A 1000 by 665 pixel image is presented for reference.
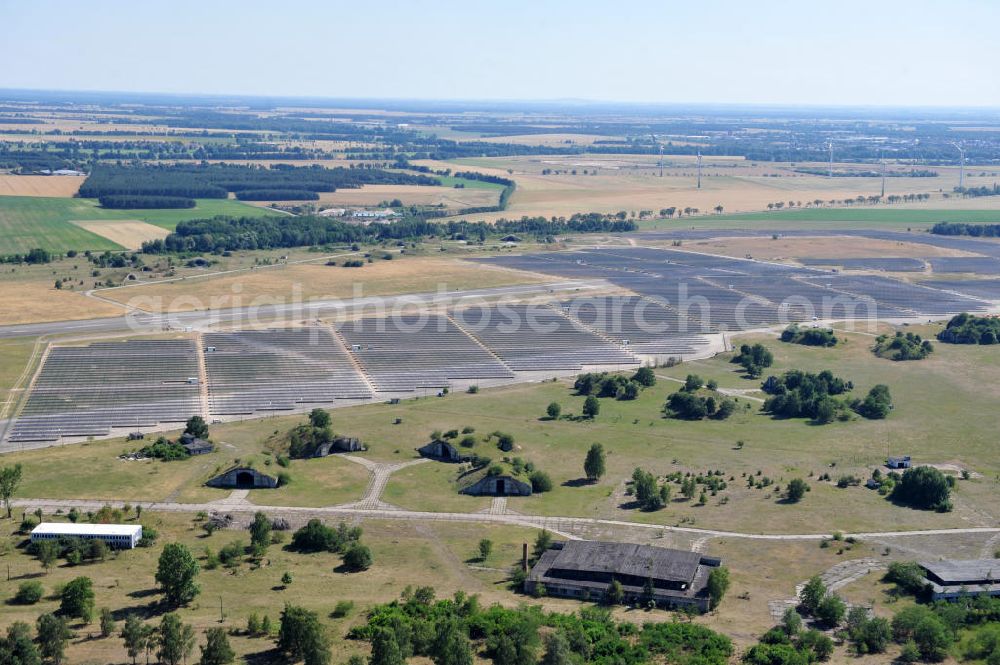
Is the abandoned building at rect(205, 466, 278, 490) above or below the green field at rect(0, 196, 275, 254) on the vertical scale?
below

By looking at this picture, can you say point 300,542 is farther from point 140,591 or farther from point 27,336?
point 27,336

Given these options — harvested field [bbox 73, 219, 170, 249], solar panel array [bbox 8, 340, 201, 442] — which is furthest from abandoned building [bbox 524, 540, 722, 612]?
harvested field [bbox 73, 219, 170, 249]

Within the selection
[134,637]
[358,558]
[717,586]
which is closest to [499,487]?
[358,558]

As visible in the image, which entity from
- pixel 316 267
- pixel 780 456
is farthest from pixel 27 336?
pixel 780 456

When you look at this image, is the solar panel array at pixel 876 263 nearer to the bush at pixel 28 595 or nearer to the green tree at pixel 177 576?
the green tree at pixel 177 576

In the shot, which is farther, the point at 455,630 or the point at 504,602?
the point at 504,602

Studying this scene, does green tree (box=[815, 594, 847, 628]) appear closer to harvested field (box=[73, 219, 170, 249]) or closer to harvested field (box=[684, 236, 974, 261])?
harvested field (box=[684, 236, 974, 261])

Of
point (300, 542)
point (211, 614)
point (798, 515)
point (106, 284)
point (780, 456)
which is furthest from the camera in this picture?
point (106, 284)

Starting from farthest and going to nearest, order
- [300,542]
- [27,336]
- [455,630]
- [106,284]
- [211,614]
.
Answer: [106,284], [27,336], [300,542], [211,614], [455,630]
